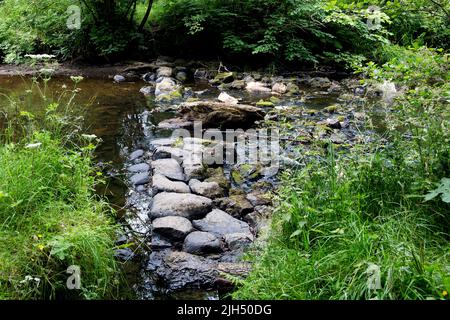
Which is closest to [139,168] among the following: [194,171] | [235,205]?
[194,171]

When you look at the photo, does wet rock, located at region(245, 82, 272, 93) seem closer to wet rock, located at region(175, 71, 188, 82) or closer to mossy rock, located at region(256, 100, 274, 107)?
mossy rock, located at region(256, 100, 274, 107)

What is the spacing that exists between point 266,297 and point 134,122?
18.2ft

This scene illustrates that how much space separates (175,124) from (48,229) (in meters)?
4.60

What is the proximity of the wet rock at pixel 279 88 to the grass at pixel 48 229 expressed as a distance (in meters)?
6.90

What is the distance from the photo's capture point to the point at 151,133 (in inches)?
279

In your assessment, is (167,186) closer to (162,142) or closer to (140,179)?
(140,179)

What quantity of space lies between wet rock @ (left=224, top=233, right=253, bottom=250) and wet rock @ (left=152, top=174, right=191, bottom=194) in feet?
3.36

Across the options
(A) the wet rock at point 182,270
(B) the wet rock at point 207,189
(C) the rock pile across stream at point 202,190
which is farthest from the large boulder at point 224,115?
(A) the wet rock at point 182,270

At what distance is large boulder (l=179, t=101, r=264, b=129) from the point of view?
7.18 meters

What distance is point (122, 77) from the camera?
11.1 m

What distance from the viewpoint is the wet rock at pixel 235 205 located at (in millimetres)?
4477

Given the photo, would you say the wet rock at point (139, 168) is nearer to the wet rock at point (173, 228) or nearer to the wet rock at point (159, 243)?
the wet rock at point (173, 228)

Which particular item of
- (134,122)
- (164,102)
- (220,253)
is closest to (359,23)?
(164,102)
